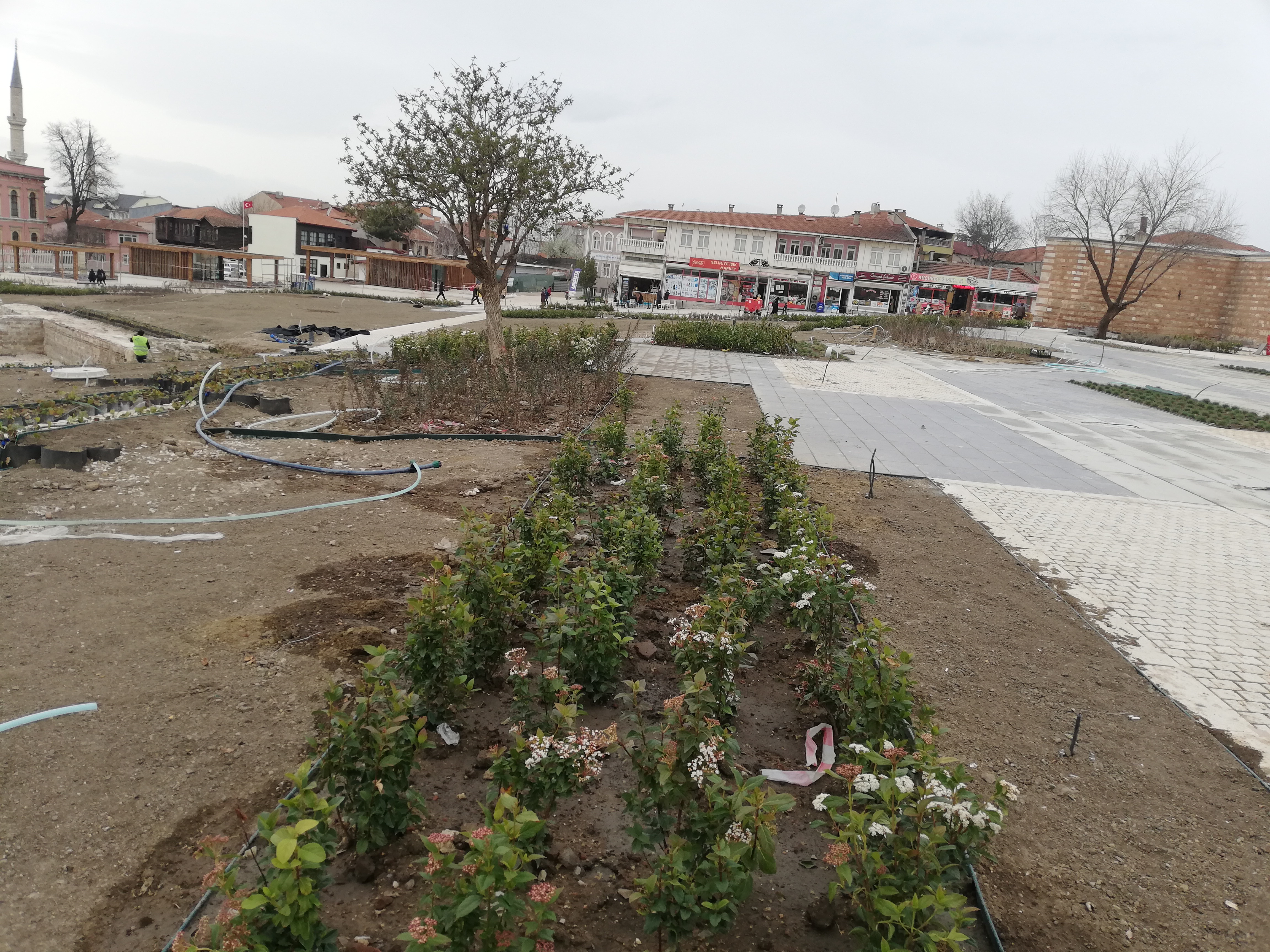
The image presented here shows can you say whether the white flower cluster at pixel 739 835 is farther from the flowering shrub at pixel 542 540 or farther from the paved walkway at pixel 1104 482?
the paved walkway at pixel 1104 482

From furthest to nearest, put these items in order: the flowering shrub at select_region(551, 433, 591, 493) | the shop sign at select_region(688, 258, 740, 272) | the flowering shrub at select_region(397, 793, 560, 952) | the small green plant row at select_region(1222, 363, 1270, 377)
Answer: the shop sign at select_region(688, 258, 740, 272)
the small green plant row at select_region(1222, 363, 1270, 377)
the flowering shrub at select_region(551, 433, 591, 493)
the flowering shrub at select_region(397, 793, 560, 952)

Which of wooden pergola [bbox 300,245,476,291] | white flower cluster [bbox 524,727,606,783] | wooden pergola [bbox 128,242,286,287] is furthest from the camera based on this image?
wooden pergola [bbox 300,245,476,291]

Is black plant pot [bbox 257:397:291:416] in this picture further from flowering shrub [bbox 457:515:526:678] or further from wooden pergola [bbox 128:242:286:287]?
wooden pergola [bbox 128:242:286:287]

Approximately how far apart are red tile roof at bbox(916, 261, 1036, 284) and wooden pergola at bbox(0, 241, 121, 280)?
48.6 m

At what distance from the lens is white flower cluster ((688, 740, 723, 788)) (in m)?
2.68

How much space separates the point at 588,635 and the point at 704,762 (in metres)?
1.16

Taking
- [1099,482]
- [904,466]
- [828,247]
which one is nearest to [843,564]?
[904,466]

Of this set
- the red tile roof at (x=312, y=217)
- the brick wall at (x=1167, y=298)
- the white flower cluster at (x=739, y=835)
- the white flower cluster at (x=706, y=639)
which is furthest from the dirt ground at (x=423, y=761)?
the red tile roof at (x=312, y=217)

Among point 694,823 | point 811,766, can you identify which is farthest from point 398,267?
point 694,823

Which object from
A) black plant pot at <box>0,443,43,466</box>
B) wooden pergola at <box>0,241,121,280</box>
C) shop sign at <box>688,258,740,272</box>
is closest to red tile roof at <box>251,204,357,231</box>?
wooden pergola at <box>0,241,121,280</box>

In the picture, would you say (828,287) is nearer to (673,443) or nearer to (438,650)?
(673,443)

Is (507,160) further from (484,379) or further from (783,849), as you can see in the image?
(783,849)

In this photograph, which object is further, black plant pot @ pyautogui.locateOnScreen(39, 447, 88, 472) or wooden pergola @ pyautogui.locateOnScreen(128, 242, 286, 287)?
wooden pergola @ pyautogui.locateOnScreen(128, 242, 286, 287)

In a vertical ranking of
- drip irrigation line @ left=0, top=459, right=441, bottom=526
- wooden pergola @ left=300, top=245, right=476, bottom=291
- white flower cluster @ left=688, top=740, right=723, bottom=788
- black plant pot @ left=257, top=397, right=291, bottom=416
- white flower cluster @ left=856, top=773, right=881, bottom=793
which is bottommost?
drip irrigation line @ left=0, top=459, right=441, bottom=526
